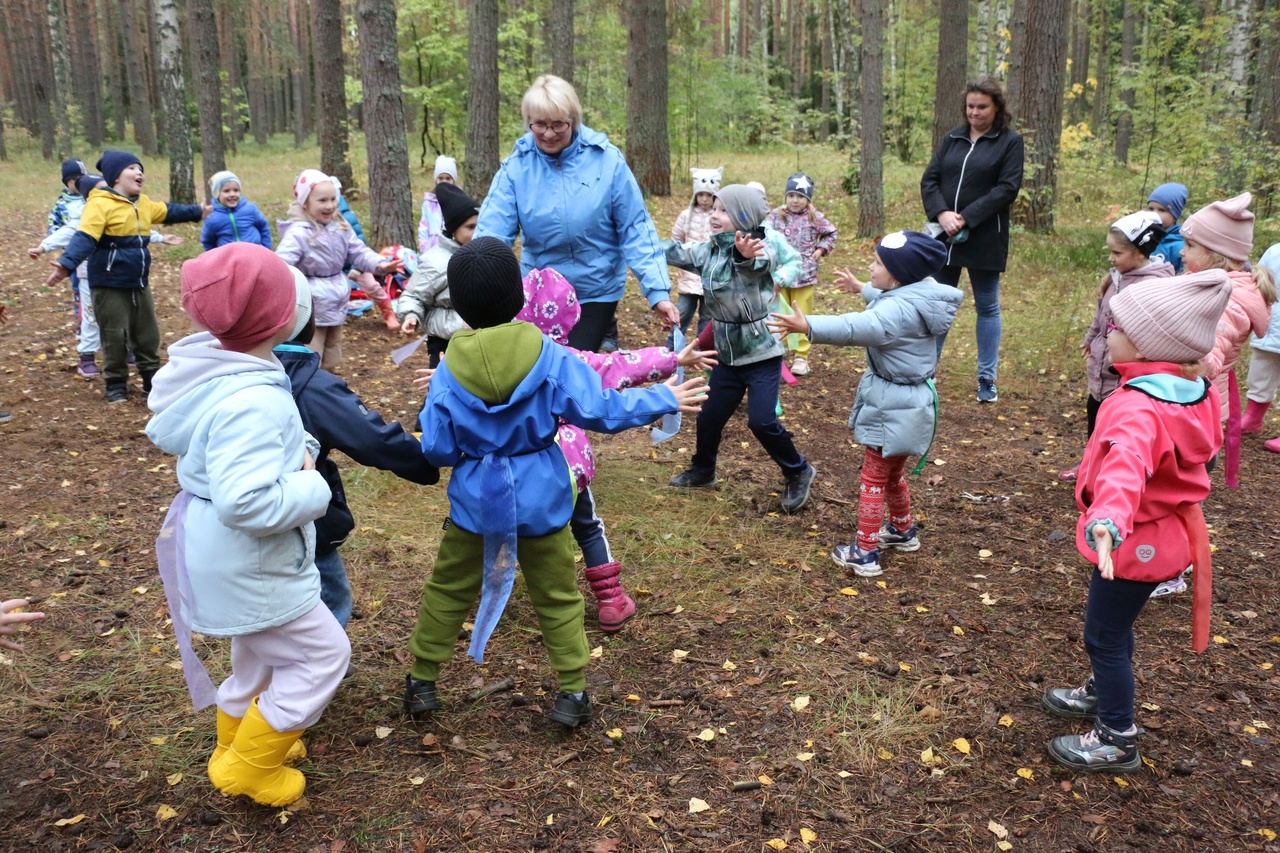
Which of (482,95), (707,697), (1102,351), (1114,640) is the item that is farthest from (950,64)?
(707,697)

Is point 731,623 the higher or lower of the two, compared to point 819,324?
lower

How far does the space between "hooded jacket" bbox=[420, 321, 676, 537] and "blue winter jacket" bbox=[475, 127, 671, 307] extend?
1.78 m

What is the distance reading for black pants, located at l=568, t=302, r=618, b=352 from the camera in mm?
4957

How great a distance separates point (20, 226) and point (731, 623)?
17793 mm

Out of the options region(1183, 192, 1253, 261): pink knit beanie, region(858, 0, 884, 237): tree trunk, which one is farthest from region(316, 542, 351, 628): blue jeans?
region(858, 0, 884, 237): tree trunk

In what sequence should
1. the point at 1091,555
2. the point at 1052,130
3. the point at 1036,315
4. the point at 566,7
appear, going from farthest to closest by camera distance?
the point at 566,7, the point at 1052,130, the point at 1036,315, the point at 1091,555

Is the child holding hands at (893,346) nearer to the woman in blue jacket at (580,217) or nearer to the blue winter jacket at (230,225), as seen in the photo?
the woman in blue jacket at (580,217)

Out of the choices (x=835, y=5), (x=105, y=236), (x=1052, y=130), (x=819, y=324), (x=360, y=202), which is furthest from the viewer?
(x=835, y=5)

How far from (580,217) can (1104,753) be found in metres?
3.39

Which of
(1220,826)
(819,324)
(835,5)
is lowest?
(1220,826)

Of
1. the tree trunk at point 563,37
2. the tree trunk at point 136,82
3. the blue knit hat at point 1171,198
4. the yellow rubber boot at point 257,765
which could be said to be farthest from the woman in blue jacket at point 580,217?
the tree trunk at point 136,82

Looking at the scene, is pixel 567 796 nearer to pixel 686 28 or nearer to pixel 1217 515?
pixel 1217 515

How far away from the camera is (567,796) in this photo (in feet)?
10.4

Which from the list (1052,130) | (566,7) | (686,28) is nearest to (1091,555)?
(1052,130)
